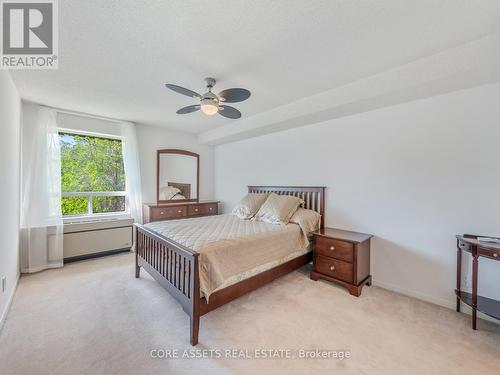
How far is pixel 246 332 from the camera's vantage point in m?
1.90

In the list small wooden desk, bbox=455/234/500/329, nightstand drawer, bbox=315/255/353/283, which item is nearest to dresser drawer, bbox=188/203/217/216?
nightstand drawer, bbox=315/255/353/283

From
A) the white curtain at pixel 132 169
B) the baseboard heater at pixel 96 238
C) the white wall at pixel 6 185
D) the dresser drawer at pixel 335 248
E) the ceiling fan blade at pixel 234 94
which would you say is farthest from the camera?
the white curtain at pixel 132 169

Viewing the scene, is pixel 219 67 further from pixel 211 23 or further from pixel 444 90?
pixel 444 90

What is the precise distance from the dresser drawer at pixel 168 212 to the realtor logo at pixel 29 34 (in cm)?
262

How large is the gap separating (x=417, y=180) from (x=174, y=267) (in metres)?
2.89

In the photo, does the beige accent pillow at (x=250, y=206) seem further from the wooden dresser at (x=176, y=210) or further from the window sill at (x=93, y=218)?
the window sill at (x=93, y=218)

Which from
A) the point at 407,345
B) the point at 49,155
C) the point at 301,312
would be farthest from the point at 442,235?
the point at 49,155

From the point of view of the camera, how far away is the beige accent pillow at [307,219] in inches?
120

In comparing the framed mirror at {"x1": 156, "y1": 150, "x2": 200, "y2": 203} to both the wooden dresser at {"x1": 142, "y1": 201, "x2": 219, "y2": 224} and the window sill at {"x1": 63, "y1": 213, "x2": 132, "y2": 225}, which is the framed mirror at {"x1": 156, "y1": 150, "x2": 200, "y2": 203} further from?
the window sill at {"x1": 63, "y1": 213, "x2": 132, "y2": 225}

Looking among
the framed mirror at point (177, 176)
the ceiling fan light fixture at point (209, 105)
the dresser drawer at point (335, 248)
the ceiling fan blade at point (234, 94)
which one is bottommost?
the dresser drawer at point (335, 248)

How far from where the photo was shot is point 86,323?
1999 millimetres

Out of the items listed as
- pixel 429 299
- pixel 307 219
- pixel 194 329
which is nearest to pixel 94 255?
pixel 194 329

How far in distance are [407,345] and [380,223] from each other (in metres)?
1.40

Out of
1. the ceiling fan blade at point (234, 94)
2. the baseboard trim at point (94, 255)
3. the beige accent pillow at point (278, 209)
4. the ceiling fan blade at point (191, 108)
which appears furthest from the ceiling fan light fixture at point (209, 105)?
the baseboard trim at point (94, 255)
